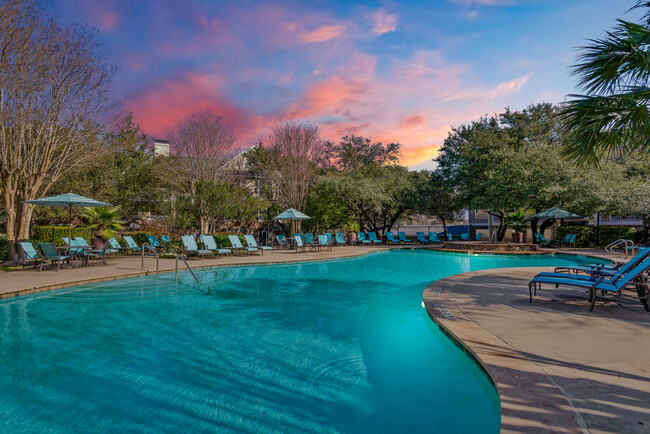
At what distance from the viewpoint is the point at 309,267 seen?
1229 cm

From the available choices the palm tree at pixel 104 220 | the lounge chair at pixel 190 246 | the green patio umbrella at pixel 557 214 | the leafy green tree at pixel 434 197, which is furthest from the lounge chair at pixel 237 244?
the green patio umbrella at pixel 557 214

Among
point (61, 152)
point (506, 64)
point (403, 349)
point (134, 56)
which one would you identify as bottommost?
point (403, 349)

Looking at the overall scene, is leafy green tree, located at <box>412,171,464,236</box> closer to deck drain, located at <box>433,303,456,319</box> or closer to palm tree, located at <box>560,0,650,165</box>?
palm tree, located at <box>560,0,650,165</box>

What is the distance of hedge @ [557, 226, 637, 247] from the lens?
1909 centimetres

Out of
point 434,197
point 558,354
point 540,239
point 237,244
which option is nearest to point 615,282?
point 558,354

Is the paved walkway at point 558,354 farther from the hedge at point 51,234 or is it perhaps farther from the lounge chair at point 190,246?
the hedge at point 51,234

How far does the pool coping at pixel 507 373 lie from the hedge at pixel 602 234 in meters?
20.5

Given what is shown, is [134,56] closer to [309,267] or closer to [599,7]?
[309,267]

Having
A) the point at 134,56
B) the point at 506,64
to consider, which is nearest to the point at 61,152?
the point at 134,56

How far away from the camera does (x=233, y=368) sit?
3717mm

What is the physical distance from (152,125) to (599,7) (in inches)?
964

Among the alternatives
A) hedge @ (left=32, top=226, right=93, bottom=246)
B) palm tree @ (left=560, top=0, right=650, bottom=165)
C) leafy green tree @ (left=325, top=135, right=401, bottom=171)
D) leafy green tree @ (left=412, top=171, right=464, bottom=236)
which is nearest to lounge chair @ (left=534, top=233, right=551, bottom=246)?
leafy green tree @ (left=412, top=171, right=464, bottom=236)

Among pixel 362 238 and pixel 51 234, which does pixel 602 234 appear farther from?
pixel 51 234

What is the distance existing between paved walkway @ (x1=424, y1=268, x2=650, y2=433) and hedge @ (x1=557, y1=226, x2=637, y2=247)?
18.2 metres
